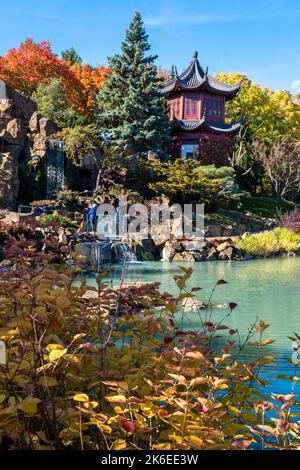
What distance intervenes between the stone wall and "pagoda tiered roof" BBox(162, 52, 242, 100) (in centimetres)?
1079

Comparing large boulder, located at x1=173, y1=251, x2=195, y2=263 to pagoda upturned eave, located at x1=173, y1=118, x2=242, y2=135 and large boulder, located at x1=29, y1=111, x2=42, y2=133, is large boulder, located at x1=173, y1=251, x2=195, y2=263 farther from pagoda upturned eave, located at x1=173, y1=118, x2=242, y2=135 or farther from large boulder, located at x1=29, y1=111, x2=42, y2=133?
pagoda upturned eave, located at x1=173, y1=118, x2=242, y2=135

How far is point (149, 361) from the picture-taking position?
201 cm

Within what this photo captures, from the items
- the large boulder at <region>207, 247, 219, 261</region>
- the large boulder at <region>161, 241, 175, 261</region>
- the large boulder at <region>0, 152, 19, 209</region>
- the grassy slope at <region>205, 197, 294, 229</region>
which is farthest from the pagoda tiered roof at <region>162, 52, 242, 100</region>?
the large boulder at <region>161, 241, 175, 261</region>

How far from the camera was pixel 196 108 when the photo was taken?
28.6m

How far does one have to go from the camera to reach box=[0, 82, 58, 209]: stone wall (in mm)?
16234

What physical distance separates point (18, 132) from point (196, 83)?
46.3ft

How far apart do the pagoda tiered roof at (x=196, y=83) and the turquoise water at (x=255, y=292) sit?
1535cm

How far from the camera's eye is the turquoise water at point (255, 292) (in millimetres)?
5051

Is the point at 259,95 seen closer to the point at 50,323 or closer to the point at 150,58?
the point at 150,58

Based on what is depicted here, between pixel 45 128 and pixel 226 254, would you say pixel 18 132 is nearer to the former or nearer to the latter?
pixel 45 128

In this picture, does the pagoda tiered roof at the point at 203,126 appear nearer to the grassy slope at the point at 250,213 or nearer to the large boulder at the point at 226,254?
the grassy slope at the point at 250,213

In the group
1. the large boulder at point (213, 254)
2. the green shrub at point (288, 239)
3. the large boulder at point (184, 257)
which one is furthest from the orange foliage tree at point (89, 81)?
the large boulder at point (184, 257)

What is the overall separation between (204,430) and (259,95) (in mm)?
34400
